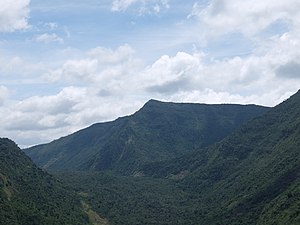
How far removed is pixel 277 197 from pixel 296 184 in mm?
9645

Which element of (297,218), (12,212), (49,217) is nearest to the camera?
(297,218)

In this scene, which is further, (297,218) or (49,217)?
(49,217)

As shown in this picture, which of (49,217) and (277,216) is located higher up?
(49,217)

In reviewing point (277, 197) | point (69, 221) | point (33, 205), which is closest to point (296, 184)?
point (277, 197)

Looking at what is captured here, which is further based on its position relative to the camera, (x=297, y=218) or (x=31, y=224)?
(x=31, y=224)

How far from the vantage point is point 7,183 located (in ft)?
649

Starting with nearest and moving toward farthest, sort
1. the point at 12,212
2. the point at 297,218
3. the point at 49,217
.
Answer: the point at 297,218 < the point at 12,212 < the point at 49,217

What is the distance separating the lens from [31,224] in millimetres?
174125

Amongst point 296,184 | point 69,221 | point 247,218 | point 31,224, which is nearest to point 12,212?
point 31,224

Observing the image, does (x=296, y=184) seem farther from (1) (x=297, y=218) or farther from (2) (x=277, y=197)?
(1) (x=297, y=218)

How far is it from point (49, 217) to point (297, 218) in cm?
9613

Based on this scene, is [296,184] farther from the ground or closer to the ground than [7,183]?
closer to the ground

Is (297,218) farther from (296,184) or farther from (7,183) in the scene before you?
(7,183)

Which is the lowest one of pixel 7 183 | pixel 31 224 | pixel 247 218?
pixel 247 218
